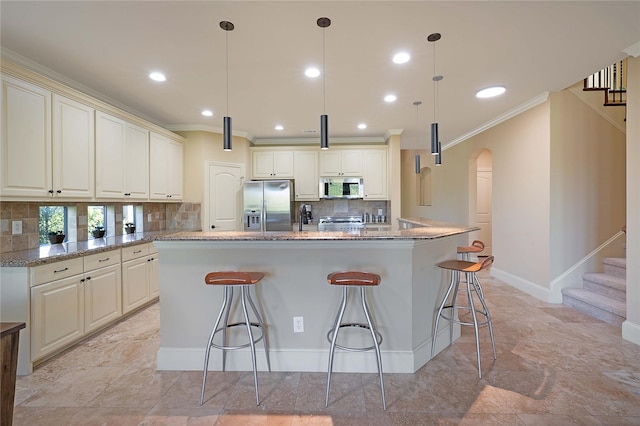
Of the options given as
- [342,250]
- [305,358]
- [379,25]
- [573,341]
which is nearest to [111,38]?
[379,25]

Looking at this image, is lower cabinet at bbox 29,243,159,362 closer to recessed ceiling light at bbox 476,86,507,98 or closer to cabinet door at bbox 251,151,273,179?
cabinet door at bbox 251,151,273,179

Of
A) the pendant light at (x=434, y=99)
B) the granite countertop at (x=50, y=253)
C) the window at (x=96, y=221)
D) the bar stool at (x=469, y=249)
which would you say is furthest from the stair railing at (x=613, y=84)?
the window at (x=96, y=221)

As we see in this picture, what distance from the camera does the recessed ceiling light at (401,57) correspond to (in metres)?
2.71

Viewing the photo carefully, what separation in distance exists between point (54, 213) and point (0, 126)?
1.15 metres

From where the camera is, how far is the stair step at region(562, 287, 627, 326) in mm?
3104

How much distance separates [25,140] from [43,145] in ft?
0.48

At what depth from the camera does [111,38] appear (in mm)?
2438

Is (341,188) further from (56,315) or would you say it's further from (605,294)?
(56,315)

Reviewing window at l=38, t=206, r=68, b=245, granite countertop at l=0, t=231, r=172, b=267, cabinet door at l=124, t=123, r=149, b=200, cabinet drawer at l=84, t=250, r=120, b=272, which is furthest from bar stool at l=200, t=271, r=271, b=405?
cabinet door at l=124, t=123, r=149, b=200

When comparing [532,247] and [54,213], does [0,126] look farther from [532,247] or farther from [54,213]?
[532,247]

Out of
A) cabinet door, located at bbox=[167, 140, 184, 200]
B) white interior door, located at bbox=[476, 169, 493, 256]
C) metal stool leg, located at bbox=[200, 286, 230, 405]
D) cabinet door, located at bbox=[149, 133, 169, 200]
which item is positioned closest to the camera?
metal stool leg, located at bbox=[200, 286, 230, 405]

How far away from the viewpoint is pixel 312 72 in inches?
120

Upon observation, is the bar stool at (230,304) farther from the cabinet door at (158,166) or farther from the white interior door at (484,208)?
the white interior door at (484,208)

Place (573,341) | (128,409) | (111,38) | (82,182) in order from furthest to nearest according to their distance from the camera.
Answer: (82,182)
(573,341)
(111,38)
(128,409)
